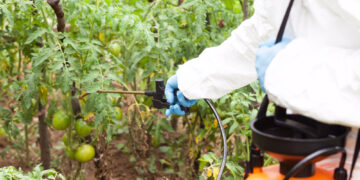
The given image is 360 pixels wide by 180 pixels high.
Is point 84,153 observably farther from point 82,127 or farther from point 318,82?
point 318,82

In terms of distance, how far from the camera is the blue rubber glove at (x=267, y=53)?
1121mm

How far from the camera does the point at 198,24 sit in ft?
6.88

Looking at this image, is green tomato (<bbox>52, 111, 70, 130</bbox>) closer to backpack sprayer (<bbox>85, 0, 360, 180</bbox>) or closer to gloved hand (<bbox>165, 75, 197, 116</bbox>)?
gloved hand (<bbox>165, 75, 197, 116</bbox>)

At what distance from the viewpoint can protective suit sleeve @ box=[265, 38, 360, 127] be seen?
38.7 inches

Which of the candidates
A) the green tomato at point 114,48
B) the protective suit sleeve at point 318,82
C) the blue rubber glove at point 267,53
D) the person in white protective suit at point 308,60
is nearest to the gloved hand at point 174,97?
the person in white protective suit at point 308,60

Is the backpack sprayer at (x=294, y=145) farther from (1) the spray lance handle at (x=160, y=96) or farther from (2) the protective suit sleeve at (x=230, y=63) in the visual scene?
(1) the spray lance handle at (x=160, y=96)

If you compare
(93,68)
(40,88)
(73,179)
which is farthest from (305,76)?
(73,179)

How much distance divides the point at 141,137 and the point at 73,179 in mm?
490

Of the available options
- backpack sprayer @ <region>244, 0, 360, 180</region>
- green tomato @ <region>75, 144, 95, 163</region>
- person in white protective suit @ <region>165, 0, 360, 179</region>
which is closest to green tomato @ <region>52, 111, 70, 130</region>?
green tomato @ <region>75, 144, 95, 163</region>

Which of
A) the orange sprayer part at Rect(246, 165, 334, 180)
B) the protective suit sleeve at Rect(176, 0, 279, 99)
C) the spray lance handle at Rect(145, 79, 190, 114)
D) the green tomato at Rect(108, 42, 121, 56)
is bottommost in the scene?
the orange sprayer part at Rect(246, 165, 334, 180)

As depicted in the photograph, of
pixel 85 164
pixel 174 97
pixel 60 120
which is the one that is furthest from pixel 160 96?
pixel 85 164

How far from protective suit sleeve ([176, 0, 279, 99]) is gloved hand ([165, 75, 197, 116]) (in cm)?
9

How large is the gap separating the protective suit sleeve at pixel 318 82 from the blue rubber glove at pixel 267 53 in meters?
0.05

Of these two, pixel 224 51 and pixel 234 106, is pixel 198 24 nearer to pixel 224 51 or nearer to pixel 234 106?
pixel 234 106
